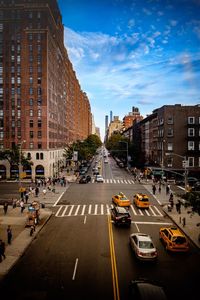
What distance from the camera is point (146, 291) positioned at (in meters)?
12.1

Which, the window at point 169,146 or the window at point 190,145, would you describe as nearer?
the window at point 190,145

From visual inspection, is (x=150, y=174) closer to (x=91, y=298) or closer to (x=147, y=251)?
(x=147, y=251)

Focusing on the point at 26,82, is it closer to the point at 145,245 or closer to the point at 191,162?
the point at 191,162

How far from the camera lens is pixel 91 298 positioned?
13.7 metres

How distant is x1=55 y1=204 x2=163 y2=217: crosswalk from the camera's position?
32.9m

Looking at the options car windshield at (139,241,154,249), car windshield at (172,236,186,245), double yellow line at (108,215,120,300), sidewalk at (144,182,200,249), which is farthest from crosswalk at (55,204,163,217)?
car windshield at (139,241,154,249)

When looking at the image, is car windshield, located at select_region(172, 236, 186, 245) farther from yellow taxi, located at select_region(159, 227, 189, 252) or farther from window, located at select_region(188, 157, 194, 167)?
window, located at select_region(188, 157, 194, 167)

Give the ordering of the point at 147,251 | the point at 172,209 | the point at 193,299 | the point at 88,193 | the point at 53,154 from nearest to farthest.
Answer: the point at 193,299 < the point at 147,251 < the point at 172,209 < the point at 88,193 < the point at 53,154

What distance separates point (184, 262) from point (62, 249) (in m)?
8.84

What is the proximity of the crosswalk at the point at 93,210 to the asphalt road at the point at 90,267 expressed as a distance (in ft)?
14.9

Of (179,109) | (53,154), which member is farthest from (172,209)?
(53,154)

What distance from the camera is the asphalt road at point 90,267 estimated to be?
14.4 m

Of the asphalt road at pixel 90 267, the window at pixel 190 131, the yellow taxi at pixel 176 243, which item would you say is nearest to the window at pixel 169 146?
the window at pixel 190 131

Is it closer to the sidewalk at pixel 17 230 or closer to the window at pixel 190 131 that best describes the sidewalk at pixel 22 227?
the sidewalk at pixel 17 230
